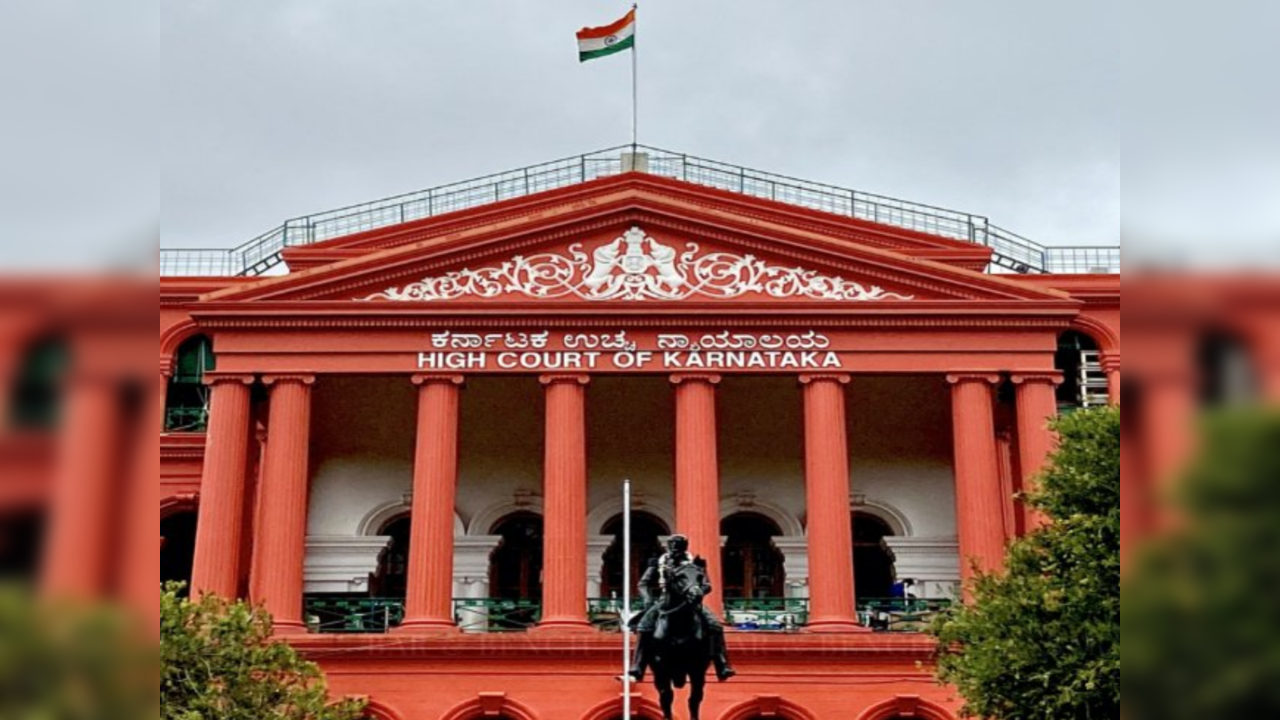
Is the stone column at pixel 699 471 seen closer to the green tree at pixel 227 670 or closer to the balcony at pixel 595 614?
the balcony at pixel 595 614

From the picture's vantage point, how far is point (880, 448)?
35.6 metres

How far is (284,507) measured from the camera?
29938 millimetres

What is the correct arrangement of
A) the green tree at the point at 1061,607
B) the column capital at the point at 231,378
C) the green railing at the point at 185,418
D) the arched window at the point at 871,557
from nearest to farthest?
the green tree at the point at 1061,607 < the column capital at the point at 231,378 < the arched window at the point at 871,557 < the green railing at the point at 185,418

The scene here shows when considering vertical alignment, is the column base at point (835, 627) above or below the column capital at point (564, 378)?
below

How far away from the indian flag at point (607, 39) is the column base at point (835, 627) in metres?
16.2

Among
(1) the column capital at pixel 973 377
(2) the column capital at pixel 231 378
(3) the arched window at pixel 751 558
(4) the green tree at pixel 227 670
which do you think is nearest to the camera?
(4) the green tree at pixel 227 670

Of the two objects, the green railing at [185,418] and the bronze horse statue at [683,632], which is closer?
the bronze horse statue at [683,632]

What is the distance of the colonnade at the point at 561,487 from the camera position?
96.9 ft

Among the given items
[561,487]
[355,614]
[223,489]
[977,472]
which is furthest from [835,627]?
[223,489]

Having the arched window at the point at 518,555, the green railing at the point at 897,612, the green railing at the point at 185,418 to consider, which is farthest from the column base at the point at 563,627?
the green railing at the point at 185,418

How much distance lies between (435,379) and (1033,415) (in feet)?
38.7
